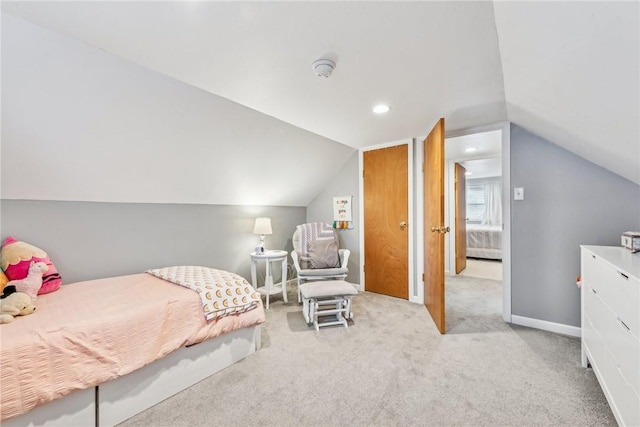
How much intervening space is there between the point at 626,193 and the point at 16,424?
4014 millimetres

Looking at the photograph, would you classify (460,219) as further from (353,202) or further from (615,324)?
(615,324)

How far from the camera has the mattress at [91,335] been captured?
1.10 metres

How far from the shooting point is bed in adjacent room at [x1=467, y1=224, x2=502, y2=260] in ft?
19.0

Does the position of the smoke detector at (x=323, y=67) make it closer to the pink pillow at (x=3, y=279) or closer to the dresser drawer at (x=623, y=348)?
the dresser drawer at (x=623, y=348)

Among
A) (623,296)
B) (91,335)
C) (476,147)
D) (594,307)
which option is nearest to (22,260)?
(91,335)

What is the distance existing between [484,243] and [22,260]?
23.4ft

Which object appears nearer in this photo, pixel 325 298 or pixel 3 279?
pixel 3 279

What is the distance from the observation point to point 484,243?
19.6 ft

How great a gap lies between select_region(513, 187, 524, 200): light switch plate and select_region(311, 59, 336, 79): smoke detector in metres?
2.17

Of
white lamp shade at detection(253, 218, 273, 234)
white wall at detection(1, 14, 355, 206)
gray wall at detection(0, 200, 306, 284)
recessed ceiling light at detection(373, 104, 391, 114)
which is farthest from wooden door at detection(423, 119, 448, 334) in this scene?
gray wall at detection(0, 200, 306, 284)

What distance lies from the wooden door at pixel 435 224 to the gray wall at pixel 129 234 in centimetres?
222

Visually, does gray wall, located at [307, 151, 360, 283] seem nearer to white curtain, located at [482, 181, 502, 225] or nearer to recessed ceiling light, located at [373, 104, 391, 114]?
recessed ceiling light, located at [373, 104, 391, 114]

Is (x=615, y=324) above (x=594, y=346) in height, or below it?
above

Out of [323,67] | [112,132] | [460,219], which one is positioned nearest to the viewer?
[323,67]
